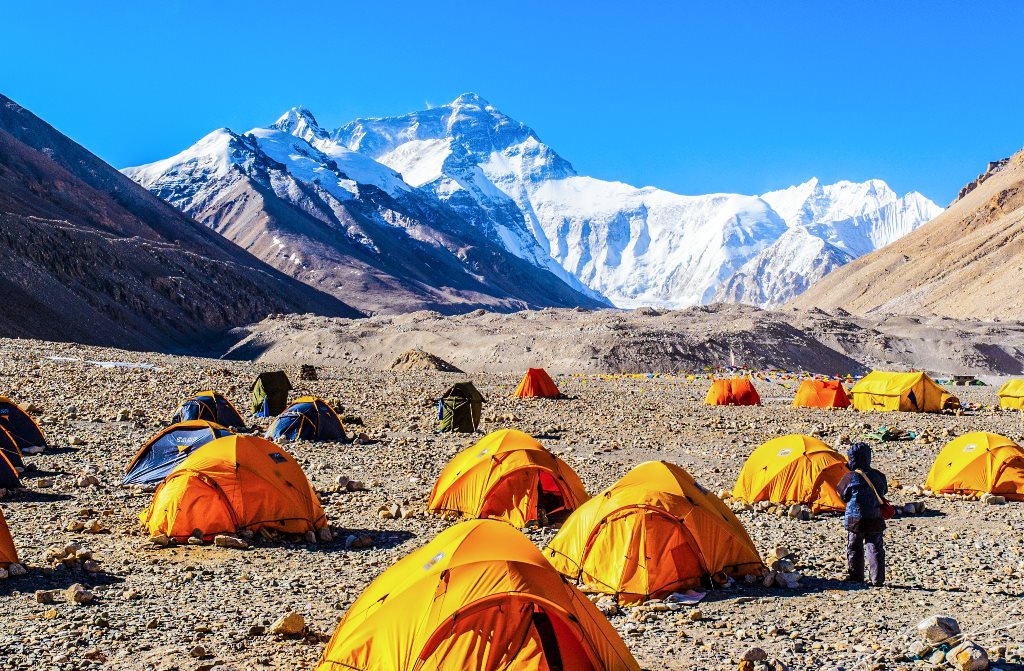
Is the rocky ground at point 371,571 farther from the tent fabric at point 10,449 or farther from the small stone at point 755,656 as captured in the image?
the tent fabric at point 10,449

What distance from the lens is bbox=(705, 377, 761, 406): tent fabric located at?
35094 mm

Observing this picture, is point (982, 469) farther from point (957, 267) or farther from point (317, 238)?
point (317, 238)

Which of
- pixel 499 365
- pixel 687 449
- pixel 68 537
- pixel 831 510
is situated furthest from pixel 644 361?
pixel 68 537

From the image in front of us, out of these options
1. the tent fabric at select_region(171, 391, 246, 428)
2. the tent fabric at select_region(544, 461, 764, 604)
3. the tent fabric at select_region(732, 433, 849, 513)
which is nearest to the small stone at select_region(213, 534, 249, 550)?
the tent fabric at select_region(544, 461, 764, 604)

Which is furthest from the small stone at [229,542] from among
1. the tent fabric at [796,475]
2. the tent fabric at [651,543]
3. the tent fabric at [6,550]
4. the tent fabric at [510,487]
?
the tent fabric at [796,475]

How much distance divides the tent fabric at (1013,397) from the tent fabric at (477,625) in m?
32.8

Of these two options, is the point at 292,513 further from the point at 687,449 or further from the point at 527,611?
the point at 687,449

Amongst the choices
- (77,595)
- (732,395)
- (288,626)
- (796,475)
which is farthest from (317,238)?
(288,626)

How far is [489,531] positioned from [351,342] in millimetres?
59455

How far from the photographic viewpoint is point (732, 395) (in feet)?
116

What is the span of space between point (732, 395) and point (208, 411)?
66.9 feet

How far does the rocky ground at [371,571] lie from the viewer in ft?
27.9

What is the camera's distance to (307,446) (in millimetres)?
21094

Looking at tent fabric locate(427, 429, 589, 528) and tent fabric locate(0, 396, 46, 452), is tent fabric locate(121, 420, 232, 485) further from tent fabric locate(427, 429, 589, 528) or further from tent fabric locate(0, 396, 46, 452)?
tent fabric locate(427, 429, 589, 528)
